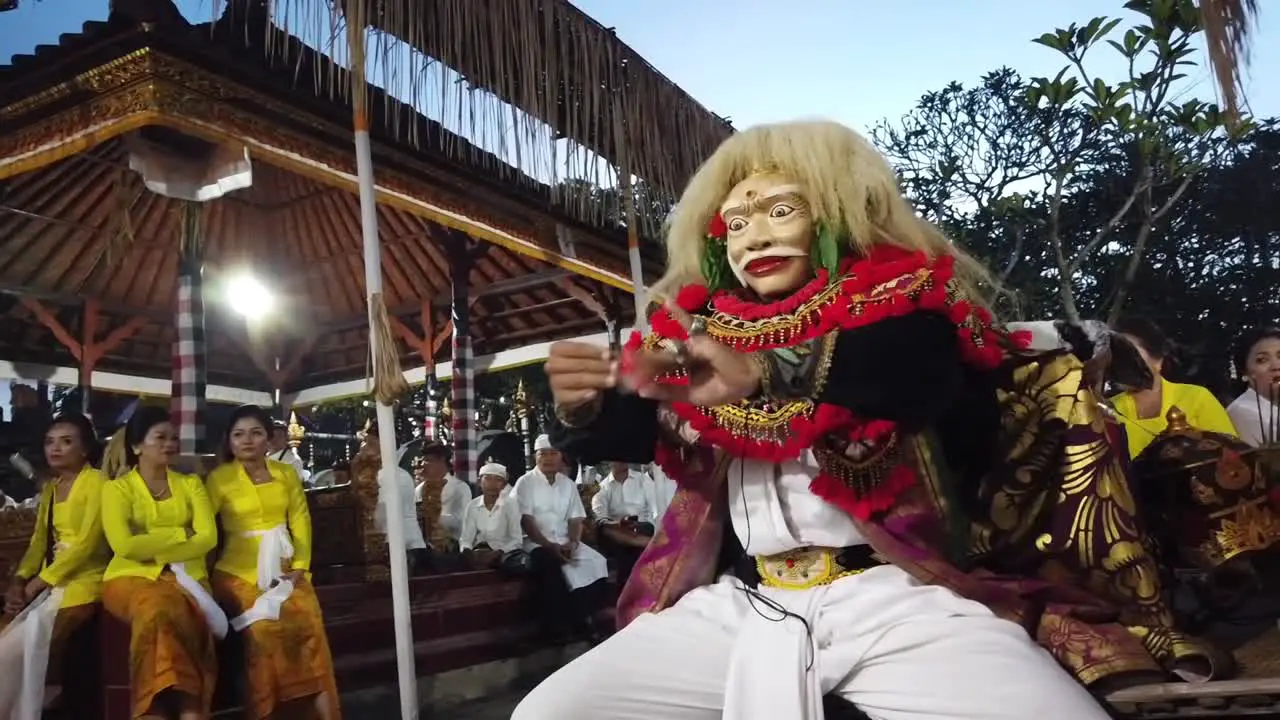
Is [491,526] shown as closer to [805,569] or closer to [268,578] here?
[268,578]

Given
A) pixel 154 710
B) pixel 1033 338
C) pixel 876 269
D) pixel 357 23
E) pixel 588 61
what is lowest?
pixel 154 710

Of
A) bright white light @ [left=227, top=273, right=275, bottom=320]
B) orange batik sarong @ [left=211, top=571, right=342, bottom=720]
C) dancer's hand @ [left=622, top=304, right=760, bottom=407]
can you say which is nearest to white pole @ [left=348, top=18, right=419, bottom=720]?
orange batik sarong @ [left=211, top=571, right=342, bottom=720]

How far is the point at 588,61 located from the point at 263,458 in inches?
96.8

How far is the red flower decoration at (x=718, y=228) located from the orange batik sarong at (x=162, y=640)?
2787mm

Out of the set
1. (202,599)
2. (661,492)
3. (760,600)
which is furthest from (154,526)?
(661,492)

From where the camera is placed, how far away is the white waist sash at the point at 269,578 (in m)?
3.82

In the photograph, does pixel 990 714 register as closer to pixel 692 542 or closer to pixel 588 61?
pixel 692 542

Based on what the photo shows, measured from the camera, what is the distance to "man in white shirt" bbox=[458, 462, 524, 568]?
6367 mm

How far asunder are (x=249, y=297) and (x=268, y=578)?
17.2 ft

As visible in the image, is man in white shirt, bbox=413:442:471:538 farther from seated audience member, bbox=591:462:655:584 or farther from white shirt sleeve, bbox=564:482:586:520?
seated audience member, bbox=591:462:655:584

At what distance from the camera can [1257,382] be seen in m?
3.23

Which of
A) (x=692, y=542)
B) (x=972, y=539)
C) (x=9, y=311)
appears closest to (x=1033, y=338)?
(x=972, y=539)

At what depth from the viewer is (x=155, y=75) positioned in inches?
148

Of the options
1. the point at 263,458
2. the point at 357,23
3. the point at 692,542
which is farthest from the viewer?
the point at 263,458
